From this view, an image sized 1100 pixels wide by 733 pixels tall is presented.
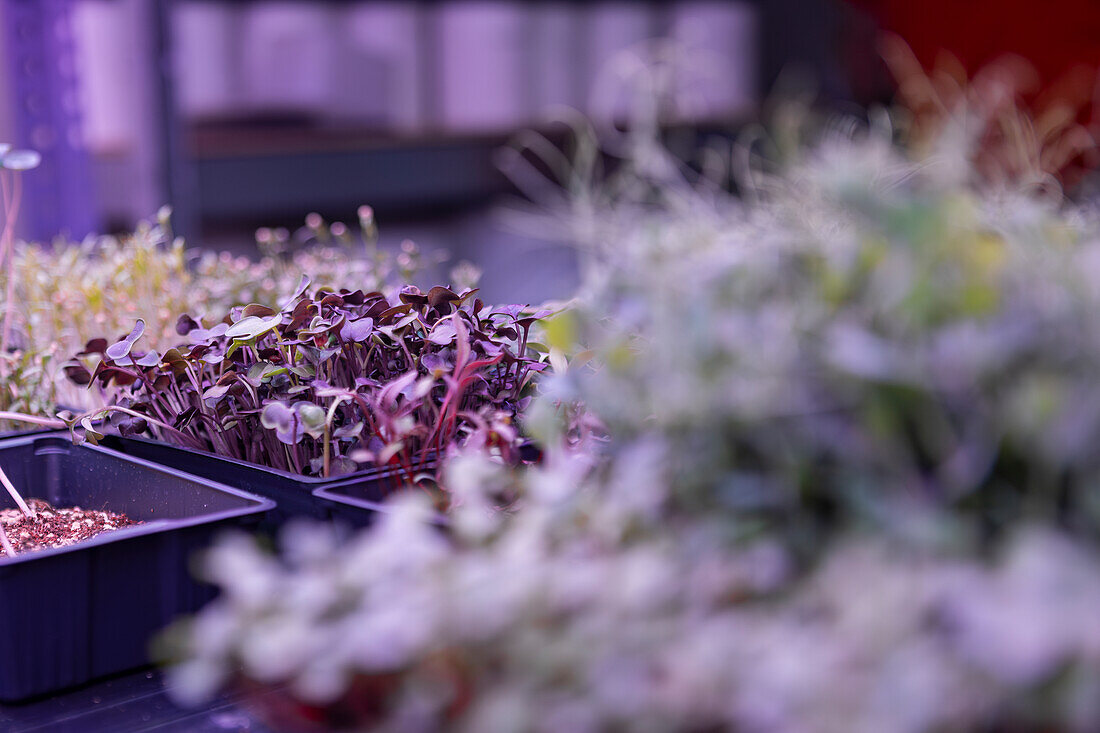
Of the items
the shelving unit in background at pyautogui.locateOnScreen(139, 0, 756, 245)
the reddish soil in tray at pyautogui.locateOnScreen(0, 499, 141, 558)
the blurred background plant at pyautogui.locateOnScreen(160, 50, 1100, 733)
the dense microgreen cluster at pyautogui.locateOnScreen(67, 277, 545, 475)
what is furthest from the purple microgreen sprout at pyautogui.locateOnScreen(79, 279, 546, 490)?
the shelving unit in background at pyautogui.locateOnScreen(139, 0, 756, 245)

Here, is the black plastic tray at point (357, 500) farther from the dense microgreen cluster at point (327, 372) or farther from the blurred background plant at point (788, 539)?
the blurred background plant at point (788, 539)

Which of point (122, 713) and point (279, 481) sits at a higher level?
point (279, 481)

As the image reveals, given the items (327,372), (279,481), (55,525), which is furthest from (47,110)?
(279,481)

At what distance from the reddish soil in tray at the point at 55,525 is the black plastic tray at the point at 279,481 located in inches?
3.7

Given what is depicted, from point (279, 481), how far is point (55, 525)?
334 millimetres

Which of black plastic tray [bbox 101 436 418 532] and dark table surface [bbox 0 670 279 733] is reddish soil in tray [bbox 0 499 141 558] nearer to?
black plastic tray [bbox 101 436 418 532]

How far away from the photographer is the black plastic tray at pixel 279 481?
894 millimetres

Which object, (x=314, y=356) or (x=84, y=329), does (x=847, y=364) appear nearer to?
(x=314, y=356)

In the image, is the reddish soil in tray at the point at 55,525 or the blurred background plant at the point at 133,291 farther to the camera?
the blurred background plant at the point at 133,291

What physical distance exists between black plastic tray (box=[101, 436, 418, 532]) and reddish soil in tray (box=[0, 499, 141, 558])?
0.09 metres

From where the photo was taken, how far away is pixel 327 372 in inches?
42.0

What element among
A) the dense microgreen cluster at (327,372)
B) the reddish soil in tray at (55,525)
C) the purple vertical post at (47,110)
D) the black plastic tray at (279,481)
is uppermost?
the purple vertical post at (47,110)

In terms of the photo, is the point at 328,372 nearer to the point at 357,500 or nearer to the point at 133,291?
the point at 357,500

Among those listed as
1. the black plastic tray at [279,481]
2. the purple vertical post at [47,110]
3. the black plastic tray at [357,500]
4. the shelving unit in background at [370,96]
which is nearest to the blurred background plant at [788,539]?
the black plastic tray at [357,500]
